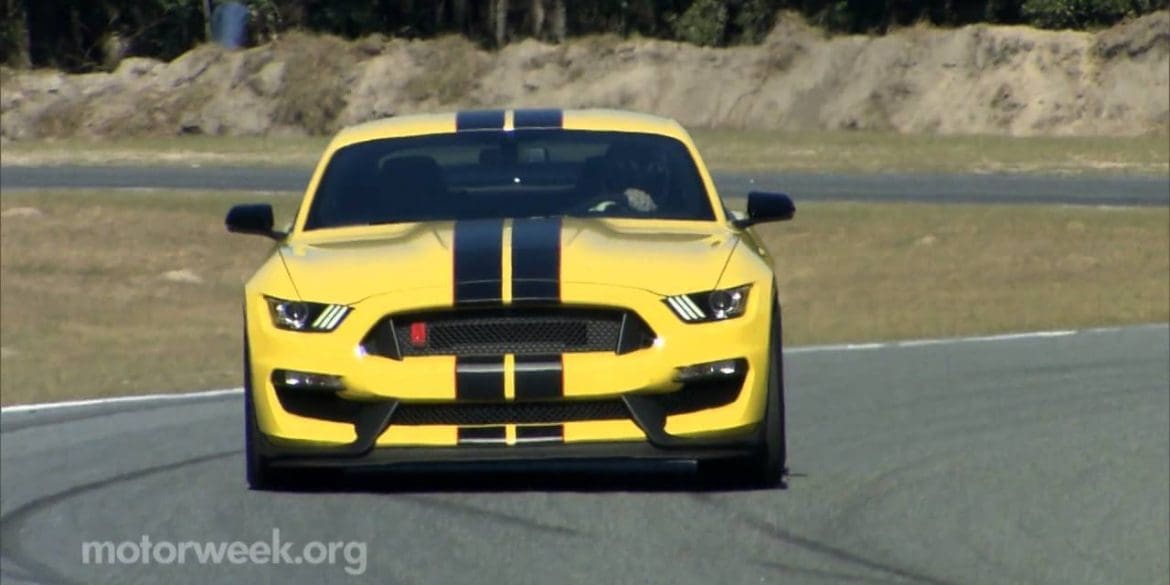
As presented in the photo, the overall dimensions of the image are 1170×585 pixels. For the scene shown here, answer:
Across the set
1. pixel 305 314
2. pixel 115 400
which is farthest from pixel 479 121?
pixel 115 400

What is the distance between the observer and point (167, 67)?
46062 millimetres

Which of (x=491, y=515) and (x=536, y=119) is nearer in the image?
(x=536, y=119)

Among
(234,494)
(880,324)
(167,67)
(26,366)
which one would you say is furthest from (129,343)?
(167,67)

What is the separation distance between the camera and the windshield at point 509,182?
7.25m

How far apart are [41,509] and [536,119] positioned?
10.8ft

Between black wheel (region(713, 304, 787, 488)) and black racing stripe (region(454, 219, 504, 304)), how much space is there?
850 mm

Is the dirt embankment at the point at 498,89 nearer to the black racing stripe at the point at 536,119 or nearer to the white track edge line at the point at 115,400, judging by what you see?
the white track edge line at the point at 115,400

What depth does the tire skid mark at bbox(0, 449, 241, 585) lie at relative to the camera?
25.6 feet

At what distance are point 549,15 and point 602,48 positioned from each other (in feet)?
58.5

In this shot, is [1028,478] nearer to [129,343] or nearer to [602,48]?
[129,343]

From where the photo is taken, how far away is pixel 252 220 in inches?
293

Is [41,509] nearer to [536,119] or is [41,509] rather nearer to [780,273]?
[536,119]

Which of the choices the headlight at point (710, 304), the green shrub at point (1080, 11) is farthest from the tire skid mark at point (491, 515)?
the green shrub at point (1080, 11)

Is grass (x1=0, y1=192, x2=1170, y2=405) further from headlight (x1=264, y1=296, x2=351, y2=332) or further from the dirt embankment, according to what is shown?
headlight (x1=264, y1=296, x2=351, y2=332)
